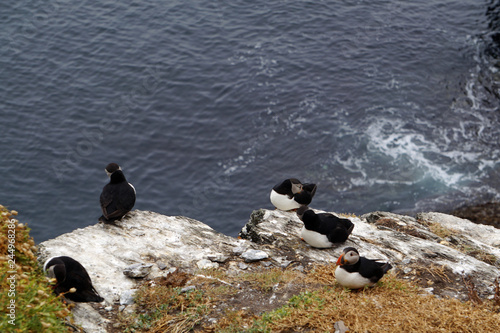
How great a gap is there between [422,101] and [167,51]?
20.7m

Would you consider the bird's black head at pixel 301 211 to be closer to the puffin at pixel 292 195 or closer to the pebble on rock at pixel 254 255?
the puffin at pixel 292 195

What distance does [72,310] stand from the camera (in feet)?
35.9

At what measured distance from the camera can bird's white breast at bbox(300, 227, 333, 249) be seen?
564 inches

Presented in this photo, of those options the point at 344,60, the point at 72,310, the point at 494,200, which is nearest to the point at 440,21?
the point at 344,60

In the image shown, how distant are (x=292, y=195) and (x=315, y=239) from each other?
330 cm

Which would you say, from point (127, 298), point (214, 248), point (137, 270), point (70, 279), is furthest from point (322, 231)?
point (70, 279)

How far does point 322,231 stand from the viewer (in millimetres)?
14320

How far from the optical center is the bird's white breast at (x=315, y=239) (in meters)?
14.3

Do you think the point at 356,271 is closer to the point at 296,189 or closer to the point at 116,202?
the point at 296,189

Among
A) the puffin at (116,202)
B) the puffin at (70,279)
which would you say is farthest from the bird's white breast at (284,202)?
the puffin at (70,279)

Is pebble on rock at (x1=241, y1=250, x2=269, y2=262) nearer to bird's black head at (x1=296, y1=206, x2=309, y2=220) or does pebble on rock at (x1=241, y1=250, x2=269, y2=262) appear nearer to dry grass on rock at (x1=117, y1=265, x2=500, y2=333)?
dry grass on rock at (x1=117, y1=265, x2=500, y2=333)

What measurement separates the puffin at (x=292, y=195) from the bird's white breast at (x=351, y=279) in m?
5.36

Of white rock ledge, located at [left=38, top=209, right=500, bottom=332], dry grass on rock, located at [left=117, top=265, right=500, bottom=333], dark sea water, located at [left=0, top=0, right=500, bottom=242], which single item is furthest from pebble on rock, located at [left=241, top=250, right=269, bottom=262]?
dark sea water, located at [left=0, top=0, right=500, bottom=242]

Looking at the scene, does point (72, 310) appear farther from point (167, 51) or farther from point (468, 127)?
point (167, 51)
